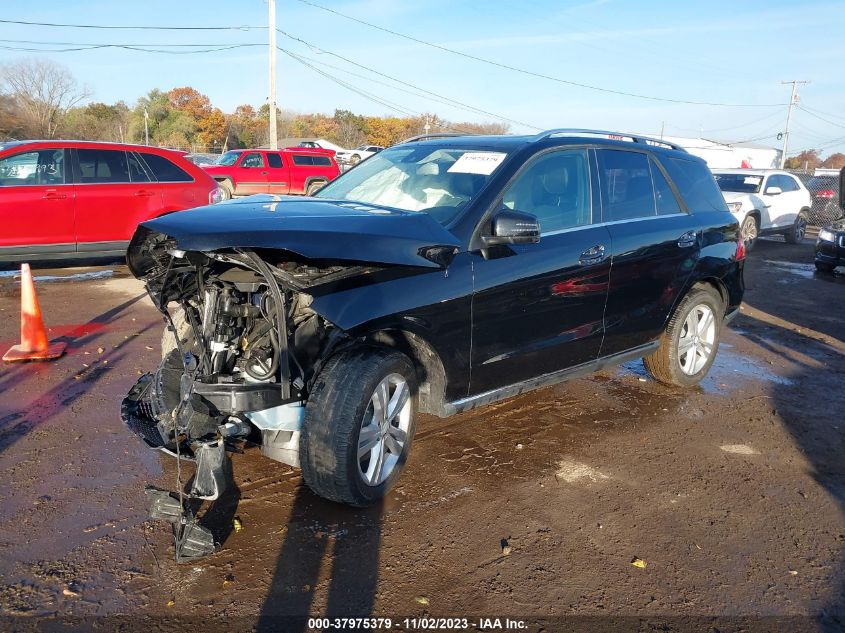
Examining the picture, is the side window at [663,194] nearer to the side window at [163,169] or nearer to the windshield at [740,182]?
the side window at [163,169]

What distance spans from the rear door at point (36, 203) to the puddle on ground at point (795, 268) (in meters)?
11.0

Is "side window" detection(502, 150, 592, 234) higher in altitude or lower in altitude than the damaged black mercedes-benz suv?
higher

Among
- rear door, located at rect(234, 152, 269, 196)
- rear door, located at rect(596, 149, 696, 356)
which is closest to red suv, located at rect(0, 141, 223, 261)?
rear door, located at rect(596, 149, 696, 356)

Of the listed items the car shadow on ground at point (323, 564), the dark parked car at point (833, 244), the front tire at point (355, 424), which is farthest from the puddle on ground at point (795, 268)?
the car shadow on ground at point (323, 564)

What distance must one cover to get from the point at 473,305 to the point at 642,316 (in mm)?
1796

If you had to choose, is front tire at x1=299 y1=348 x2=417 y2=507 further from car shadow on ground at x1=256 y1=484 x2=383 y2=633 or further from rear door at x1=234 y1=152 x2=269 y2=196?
rear door at x1=234 y1=152 x2=269 y2=196

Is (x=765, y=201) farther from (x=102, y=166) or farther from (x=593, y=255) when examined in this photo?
(x=102, y=166)

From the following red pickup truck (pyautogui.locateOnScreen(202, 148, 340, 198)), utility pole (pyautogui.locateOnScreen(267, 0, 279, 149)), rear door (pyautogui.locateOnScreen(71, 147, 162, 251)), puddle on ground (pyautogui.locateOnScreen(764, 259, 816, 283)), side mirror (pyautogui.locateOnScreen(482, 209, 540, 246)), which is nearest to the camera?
side mirror (pyautogui.locateOnScreen(482, 209, 540, 246))

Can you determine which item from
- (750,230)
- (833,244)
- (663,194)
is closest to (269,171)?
(750,230)

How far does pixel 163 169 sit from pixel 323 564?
319 inches

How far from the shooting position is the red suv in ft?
27.8

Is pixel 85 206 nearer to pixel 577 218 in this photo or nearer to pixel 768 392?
pixel 577 218

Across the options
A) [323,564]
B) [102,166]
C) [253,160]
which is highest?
[253,160]

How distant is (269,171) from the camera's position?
21719 millimetres
